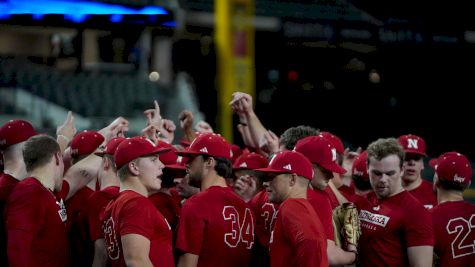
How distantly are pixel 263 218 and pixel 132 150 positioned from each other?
1256 millimetres

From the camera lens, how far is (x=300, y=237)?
465 cm

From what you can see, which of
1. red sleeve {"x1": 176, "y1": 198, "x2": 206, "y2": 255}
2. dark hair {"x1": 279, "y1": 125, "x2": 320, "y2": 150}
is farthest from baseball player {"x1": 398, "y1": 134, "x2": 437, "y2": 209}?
red sleeve {"x1": 176, "y1": 198, "x2": 206, "y2": 255}

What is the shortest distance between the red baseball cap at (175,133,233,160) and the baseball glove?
837mm

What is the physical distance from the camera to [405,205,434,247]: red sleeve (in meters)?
5.41

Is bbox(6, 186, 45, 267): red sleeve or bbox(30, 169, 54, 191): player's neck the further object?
bbox(30, 169, 54, 191): player's neck

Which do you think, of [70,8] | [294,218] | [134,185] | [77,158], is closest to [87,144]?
[77,158]

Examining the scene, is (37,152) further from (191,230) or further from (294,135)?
(294,135)

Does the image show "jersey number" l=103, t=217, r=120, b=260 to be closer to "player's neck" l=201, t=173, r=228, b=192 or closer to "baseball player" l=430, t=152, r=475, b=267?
"player's neck" l=201, t=173, r=228, b=192

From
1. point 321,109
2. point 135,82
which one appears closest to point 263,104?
point 321,109

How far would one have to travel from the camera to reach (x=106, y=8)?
18844 mm

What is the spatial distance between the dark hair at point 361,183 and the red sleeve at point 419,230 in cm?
133

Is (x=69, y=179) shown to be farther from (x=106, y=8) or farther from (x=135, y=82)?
(x=135, y=82)

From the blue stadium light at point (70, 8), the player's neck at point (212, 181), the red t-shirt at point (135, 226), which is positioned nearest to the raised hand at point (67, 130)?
the player's neck at point (212, 181)

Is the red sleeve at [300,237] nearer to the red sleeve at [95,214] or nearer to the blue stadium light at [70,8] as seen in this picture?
the red sleeve at [95,214]
